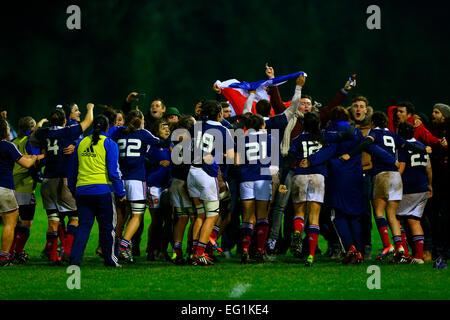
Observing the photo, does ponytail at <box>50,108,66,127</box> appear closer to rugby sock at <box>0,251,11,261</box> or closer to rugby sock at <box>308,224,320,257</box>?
rugby sock at <box>0,251,11,261</box>

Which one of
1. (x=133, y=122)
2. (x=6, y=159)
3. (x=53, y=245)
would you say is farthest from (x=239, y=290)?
(x=6, y=159)

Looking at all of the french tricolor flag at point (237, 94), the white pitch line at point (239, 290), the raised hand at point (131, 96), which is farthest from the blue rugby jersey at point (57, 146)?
the white pitch line at point (239, 290)

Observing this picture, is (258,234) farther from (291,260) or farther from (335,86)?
(335,86)

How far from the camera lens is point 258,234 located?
9.31 meters

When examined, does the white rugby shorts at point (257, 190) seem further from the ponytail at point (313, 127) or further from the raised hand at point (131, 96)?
the raised hand at point (131, 96)

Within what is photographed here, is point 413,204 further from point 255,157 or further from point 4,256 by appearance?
point 4,256

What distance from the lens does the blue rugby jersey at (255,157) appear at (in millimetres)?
9195

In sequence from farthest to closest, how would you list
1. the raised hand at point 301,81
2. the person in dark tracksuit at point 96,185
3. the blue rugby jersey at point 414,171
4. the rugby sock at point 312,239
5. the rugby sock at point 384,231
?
the raised hand at point 301,81 → the blue rugby jersey at point 414,171 → the rugby sock at point 384,231 → the rugby sock at point 312,239 → the person in dark tracksuit at point 96,185

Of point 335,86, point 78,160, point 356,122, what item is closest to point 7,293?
point 78,160

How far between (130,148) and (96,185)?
43.4 inches

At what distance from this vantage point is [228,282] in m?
7.35

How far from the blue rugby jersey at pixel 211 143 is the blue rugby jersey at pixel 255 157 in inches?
14.8

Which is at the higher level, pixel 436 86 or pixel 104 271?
pixel 436 86

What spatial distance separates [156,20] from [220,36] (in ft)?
6.85
